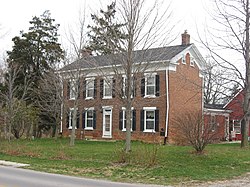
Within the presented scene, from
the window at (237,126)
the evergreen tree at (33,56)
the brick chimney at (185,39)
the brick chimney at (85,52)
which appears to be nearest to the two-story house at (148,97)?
the brick chimney at (185,39)

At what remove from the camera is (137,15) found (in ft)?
64.6

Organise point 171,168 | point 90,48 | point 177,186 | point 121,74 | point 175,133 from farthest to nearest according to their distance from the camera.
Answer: point 175,133 < point 90,48 < point 121,74 < point 171,168 < point 177,186

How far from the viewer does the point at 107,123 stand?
119ft

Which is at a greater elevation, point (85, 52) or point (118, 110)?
point (85, 52)

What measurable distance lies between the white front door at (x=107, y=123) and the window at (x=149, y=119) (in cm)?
381

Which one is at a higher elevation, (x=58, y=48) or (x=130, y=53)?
(x=58, y=48)

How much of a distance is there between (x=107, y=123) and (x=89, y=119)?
2.38 meters

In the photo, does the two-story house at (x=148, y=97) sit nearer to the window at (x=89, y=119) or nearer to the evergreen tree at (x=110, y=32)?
the window at (x=89, y=119)

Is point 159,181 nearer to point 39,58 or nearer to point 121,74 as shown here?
point 121,74

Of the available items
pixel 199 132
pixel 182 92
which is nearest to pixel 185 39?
pixel 182 92

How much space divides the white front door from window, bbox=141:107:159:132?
3.81 m

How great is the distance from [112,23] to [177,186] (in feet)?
35.1

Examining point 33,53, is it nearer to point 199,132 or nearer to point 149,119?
point 149,119

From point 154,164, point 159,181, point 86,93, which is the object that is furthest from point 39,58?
point 159,181
